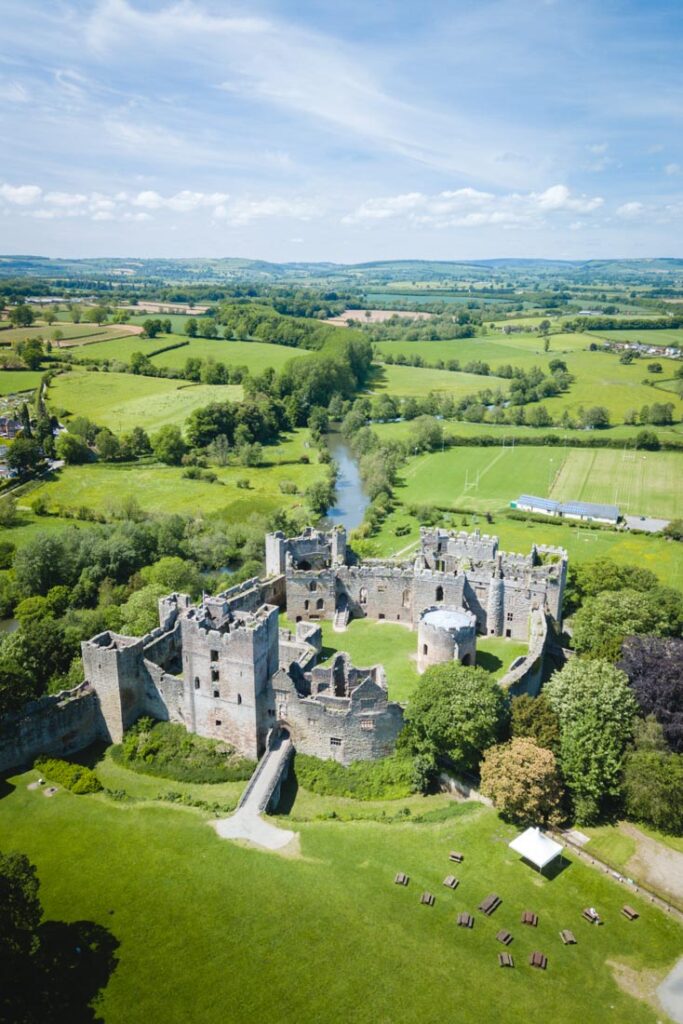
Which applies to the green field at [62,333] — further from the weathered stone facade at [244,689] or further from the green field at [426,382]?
the weathered stone facade at [244,689]

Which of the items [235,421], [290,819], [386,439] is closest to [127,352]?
[235,421]

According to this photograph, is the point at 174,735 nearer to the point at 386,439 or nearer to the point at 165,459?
the point at 165,459

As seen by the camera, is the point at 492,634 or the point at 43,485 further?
the point at 43,485

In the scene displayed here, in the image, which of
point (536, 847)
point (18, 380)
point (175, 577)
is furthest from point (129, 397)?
point (536, 847)

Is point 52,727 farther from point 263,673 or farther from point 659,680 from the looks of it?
point 659,680

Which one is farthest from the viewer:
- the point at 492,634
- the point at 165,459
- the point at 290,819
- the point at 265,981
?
the point at 165,459

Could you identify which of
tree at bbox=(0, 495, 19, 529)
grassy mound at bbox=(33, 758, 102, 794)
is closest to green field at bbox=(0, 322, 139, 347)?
tree at bbox=(0, 495, 19, 529)

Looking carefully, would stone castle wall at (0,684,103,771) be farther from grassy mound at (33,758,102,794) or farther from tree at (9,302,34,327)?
tree at (9,302,34,327)
